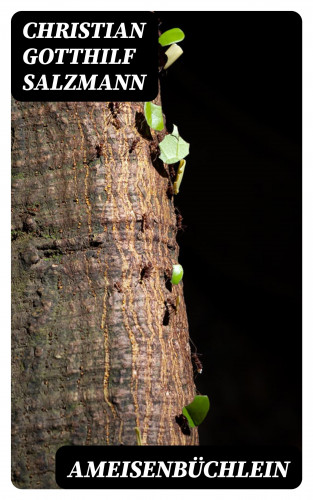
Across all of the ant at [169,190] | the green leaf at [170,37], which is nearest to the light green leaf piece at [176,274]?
Result: the ant at [169,190]

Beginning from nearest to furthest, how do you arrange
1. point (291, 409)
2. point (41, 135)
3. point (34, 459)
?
point (34, 459) → point (41, 135) → point (291, 409)

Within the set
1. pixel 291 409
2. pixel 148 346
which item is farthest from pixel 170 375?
pixel 291 409

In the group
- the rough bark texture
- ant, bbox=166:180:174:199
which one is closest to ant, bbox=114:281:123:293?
the rough bark texture

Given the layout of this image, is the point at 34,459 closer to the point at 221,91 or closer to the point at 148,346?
the point at 148,346

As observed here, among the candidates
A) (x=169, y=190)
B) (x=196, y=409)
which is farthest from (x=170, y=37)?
(x=196, y=409)

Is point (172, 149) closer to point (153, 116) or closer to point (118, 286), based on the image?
point (153, 116)

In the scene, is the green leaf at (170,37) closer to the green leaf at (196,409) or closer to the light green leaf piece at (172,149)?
the light green leaf piece at (172,149)
